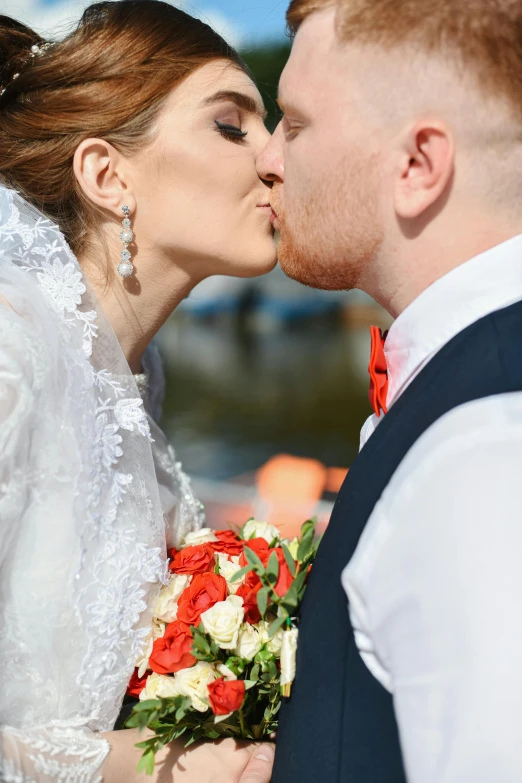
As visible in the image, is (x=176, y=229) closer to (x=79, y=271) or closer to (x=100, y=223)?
(x=100, y=223)

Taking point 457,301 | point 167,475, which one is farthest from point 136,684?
point 457,301

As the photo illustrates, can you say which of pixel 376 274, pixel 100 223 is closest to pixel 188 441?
pixel 100 223

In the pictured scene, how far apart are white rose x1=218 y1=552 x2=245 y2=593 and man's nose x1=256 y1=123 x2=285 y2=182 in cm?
105

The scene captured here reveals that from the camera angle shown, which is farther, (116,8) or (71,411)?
(116,8)

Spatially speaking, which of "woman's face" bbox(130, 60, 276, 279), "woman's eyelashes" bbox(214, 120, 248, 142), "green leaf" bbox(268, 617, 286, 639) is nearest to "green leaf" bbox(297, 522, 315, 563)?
"green leaf" bbox(268, 617, 286, 639)

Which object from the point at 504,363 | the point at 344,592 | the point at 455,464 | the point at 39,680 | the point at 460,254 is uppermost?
the point at 460,254

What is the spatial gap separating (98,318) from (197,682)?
99 centimetres

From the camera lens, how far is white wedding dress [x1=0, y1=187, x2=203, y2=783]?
5.81 feet

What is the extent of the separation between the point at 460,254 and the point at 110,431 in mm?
1037

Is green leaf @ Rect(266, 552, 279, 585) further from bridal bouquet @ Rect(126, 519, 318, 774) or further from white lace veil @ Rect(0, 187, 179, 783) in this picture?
white lace veil @ Rect(0, 187, 179, 783)

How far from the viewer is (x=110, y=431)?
2.04 meters

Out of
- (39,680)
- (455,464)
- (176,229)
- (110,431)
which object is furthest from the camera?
(176,229)

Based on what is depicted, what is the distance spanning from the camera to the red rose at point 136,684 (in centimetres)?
195

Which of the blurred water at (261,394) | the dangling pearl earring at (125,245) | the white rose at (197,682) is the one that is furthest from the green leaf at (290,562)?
the blurred water at (261,394)
